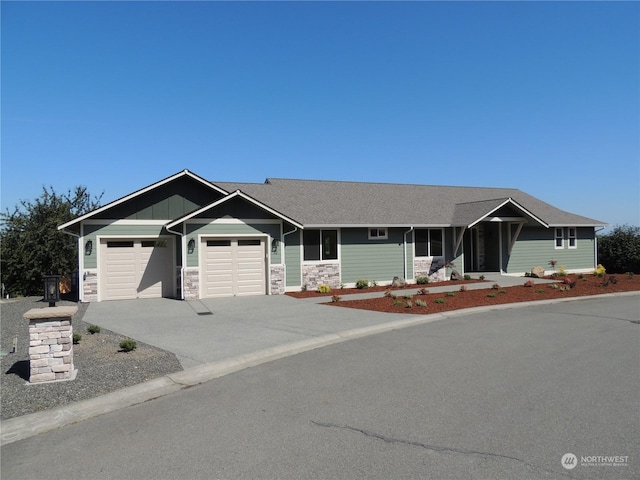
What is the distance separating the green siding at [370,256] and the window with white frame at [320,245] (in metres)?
0.40

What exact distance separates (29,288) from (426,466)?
70.7 ft

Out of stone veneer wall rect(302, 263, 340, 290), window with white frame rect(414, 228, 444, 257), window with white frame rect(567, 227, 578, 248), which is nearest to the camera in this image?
stone veneer wall rect(302, 263, 340, 290)

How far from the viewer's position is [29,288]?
67.6 ft

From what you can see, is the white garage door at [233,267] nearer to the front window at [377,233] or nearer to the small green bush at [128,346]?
the front window at [377,233]

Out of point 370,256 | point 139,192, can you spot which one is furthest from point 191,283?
point 370,256

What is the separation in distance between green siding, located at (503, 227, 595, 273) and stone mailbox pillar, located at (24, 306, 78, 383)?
21725mm

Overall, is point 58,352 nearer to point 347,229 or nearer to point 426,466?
point 426,466

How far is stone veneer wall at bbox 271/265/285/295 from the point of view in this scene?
60.1ft

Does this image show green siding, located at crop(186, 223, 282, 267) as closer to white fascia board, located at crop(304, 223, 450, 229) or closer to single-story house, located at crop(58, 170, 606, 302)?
single-story house, located at crop(58, 170, 606, 302)

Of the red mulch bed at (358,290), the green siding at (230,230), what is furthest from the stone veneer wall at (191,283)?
the red mulch bed at (358,290)

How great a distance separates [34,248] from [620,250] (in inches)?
1199

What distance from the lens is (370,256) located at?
21.0 meters

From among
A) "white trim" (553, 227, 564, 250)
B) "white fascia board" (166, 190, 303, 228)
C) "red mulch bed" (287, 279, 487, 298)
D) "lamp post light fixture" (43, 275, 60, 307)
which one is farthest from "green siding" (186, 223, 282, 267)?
"white trim" (553, 227, 564, 250)

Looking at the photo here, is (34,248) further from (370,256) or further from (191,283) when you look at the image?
(370,256)
